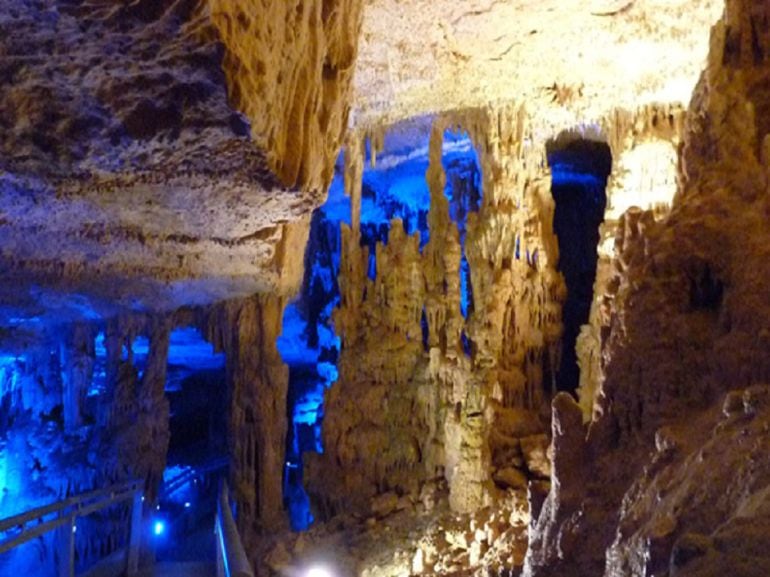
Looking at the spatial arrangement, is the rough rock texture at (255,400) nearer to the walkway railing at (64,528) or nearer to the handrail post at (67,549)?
the walkway railing at (64,528)

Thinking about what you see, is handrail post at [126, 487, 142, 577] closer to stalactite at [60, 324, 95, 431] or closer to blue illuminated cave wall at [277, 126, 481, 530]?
stalactite at [60, 324, 95, 431]

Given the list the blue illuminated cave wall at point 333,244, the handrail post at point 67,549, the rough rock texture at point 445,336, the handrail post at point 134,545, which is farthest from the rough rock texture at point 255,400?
the handrail post at point 67,549

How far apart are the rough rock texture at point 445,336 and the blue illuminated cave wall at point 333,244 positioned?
54.8 inches

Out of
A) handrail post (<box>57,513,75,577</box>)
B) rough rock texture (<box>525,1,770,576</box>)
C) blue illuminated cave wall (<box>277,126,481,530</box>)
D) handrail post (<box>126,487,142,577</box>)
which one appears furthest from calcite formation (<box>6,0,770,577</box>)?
handrail post (<box>126,487,142,577</box>)

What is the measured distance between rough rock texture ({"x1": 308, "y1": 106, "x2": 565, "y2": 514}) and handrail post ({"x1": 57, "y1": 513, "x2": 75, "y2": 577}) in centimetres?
601

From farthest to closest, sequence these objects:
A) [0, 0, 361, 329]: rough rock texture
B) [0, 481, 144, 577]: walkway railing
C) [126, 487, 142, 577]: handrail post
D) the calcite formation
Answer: [126, 487, 142, 577]: handrail post, [0, 481, 144, 577]: walkway railing, the calcite formation, [0, 0, 361, 329]: rough rock texture

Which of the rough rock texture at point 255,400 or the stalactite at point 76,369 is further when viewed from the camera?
the stalactite at point 76,369

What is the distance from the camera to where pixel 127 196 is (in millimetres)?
4977

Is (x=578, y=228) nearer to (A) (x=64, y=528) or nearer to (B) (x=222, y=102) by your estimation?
(A) (x=64, y=528)

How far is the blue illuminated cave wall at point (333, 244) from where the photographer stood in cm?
1323

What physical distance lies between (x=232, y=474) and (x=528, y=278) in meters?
5.23

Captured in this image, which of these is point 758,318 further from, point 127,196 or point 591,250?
point 591,250

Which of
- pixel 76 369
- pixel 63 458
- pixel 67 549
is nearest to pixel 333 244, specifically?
pixel 76 369

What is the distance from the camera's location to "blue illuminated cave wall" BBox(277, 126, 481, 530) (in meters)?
13.2
